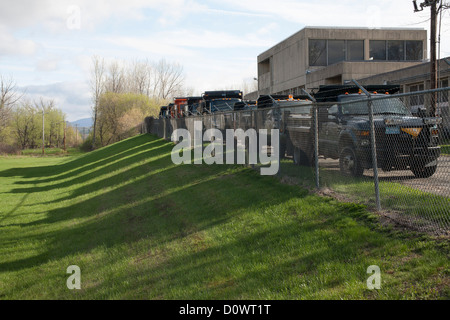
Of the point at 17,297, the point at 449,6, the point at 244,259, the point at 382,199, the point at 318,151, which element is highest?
the point at 449,6

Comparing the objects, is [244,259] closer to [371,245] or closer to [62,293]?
[371,245]

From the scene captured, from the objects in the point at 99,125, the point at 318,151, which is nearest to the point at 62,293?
the point at 318,151

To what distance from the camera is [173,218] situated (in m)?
10.4

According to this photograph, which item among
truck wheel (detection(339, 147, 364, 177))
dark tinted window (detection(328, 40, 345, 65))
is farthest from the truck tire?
dark tinted window (detection(328, 40, 345, 65))

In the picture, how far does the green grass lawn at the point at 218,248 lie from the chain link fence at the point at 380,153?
42cm

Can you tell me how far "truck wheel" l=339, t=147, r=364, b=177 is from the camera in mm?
8281

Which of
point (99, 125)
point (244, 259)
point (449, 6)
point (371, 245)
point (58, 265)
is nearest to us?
point (371, 245)

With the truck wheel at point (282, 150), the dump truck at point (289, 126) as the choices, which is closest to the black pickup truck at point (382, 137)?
Answer: the dump truck at point (289, 126)

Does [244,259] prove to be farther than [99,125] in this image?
No

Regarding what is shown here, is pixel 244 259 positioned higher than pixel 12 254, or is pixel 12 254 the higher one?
pixel 244 259

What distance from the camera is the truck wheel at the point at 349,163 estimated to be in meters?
8.28

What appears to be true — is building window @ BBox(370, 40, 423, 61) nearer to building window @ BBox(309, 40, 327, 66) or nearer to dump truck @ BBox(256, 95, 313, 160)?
building window @ BBox(309, 40, 327, 66)

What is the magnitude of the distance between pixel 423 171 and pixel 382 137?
1.26 meters

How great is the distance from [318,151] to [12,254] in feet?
23.0
